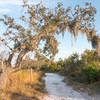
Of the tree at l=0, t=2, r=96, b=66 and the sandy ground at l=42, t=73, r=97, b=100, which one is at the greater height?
the tree at l=0, t=2, r=96, b=66

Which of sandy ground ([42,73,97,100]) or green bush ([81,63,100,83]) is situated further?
green bush ([81,63,100,83])

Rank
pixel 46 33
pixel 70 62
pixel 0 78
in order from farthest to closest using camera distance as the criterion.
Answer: pixel 70 62 < pixel 46 33 < pixel 0 78

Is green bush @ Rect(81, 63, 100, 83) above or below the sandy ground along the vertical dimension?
above

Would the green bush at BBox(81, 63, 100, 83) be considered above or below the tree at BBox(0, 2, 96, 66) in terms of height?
below

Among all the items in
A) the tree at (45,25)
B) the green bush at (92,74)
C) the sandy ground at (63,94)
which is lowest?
the sandy ground at (63,94)

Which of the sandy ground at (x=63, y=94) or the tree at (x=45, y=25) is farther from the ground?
the tree at (x=45, y=25)

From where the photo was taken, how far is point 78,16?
22.1 feet

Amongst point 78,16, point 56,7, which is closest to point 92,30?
point 78,16

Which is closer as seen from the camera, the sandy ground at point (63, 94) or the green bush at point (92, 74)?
the sandy ground at point (63, 94)

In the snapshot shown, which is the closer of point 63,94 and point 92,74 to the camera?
point 63,94

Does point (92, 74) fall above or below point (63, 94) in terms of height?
above

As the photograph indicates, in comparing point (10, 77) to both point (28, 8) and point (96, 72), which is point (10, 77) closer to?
point (28, 8)

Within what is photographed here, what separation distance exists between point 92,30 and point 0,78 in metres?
5.02

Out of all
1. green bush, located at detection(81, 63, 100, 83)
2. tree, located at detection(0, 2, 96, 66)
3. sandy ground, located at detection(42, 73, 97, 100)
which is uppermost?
tree, located at detection(0, 2, 96, 66)
